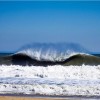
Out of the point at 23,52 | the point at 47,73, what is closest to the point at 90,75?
the point at 47,73

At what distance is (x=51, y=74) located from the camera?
61.9 feet

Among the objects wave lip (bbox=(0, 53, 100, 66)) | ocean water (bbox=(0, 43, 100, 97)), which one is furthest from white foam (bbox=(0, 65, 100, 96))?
wave lip (bbox=(0, 53, 100, 66))

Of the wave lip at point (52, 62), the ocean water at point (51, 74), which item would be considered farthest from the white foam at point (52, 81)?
the wave lip at point (52, 62)

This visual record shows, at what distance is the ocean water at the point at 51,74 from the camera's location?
12.8 meters

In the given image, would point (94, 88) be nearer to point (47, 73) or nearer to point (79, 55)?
point (47, 73)

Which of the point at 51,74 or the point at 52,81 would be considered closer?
the point at 52,81

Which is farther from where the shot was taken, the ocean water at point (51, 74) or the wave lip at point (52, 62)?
the wave lip at point (52, 62)

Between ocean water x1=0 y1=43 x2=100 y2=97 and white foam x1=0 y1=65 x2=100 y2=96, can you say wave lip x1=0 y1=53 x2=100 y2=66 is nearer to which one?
ocean water x1=0 y1=43 x2=100 y2=97

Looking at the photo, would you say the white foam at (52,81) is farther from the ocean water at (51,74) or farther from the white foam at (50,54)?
the white foam at (50,54)

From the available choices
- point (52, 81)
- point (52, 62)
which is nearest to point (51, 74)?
point (52, 81)

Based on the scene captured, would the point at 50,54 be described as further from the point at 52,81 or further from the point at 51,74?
the point at 52,81

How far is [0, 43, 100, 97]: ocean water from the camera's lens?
12.8 meters

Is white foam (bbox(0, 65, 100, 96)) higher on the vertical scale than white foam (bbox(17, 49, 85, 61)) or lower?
lower

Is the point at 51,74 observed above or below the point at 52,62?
below
